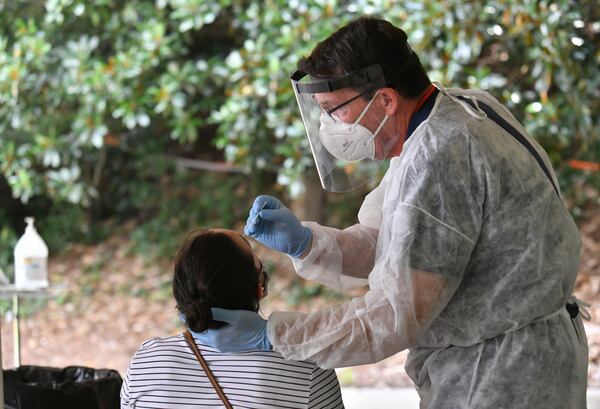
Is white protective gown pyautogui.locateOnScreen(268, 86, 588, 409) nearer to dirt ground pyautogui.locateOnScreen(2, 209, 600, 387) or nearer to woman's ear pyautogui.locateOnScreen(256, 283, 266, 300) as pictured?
woman's ear pyautogui.locateOnScreen(256, 283, 266, 300)

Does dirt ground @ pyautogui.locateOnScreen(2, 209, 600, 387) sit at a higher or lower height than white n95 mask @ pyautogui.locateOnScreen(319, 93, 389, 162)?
lower

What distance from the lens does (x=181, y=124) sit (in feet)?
16.8

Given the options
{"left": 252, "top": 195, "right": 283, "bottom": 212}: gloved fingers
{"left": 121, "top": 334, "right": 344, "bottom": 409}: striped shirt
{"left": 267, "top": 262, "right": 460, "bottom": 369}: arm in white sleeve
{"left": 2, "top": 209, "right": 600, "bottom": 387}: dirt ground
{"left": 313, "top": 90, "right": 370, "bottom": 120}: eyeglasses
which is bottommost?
{"left": 2, "top": 209, "right": 600, "bottom": 387}: dirt ground

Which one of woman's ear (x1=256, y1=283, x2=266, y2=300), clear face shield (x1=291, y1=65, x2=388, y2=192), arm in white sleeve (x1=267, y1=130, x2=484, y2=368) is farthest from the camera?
woman's ear (x1=256, y1=283, x2=266, y2=300)

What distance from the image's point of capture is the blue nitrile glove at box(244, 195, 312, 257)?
6.23 ft

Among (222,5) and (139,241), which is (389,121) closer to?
(222,5)

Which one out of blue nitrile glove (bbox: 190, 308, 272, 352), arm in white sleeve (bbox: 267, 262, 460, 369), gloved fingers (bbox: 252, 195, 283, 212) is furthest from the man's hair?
blue nitrile glove (bbox: 190, 308, 272, 352)

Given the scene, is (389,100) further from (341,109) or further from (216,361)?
(216,361)

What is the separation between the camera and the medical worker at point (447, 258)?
1.67 meters

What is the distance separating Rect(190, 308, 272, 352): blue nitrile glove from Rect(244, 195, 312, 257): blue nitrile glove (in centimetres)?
18

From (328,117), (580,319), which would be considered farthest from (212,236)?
(580,319)

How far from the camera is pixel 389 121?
181cm

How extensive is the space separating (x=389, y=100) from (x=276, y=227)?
37cm

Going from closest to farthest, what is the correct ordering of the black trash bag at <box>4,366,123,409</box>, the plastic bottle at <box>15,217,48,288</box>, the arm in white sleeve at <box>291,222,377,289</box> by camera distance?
the arm in white sleeve at <box>291,222,377,289</box> < the black trash bag at <box>4,366,123,409</box> < the plastic bottle at <box>15,217,48,288</box>
